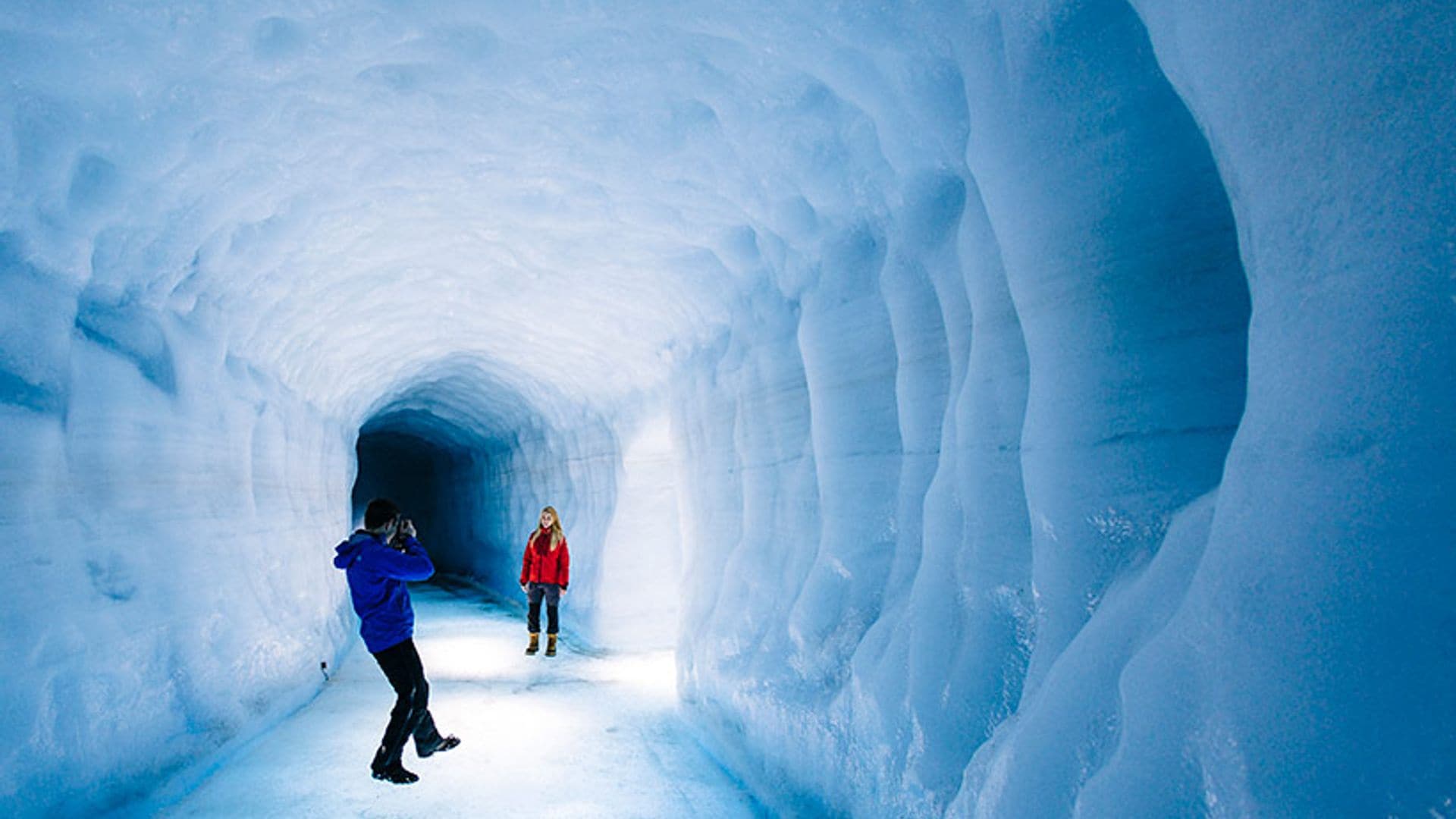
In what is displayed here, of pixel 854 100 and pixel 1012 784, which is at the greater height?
pixel 854 100

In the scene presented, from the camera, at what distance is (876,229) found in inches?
156

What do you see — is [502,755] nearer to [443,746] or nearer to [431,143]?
[443,746]

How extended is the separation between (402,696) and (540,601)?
421 centimetres

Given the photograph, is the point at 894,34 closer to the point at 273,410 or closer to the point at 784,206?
the point at 784,206

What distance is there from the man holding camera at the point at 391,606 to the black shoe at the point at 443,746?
0.65 feet

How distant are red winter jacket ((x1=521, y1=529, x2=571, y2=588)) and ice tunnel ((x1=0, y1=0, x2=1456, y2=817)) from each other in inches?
79.1

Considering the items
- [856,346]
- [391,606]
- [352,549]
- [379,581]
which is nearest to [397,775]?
[391,606]

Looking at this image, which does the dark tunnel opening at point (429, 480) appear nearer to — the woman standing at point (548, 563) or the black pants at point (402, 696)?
the woman standing at point (548, 563)

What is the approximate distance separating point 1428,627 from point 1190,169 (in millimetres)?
1366

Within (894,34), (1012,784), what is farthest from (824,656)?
(894,34)

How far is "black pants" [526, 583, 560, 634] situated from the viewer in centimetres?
862

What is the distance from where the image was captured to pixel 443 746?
524 cm

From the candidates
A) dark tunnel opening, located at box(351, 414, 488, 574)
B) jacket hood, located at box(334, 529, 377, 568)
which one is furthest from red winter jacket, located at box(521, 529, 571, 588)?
dark tunnel opening, located at box(351, 414, 488, 574)

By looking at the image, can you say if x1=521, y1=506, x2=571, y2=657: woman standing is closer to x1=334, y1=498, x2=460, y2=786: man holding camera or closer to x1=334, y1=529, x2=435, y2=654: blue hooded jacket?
x1=334, y1=498, x2=460, y2=786: man holding camera
